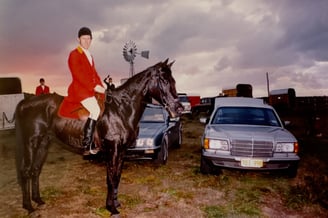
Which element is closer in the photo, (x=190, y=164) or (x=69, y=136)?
(x=69, y=136)

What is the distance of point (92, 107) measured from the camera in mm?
4699

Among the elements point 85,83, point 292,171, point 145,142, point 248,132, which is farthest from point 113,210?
point 292,171

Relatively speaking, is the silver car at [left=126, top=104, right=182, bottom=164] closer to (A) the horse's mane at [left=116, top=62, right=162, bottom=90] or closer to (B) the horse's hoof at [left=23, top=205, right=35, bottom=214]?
(A) the horse's mane at [left=116, top=62, right=162, bottom=90]

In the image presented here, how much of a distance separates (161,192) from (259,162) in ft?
7.52

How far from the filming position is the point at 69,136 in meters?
5.09

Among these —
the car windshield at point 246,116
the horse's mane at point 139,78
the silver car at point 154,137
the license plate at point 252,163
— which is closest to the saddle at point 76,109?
the horse's mane at point 139,78

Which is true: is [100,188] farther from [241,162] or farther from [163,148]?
[241,162]

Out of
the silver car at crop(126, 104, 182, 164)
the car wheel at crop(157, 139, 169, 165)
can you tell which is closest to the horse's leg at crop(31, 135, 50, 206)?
the silver car at crop(126, 104, 182, 164)

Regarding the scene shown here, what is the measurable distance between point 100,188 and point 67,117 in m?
2.10

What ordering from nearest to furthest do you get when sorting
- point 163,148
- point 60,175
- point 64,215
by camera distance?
1. point 64,215
2. point 60,175
3. point 163,148

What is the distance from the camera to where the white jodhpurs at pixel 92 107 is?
4.69 meters

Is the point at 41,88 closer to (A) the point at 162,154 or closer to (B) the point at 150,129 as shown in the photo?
(B) the point at 150,129

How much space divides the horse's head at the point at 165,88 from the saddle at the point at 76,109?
0.86 m

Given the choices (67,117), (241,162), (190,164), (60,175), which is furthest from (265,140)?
(60,175)
